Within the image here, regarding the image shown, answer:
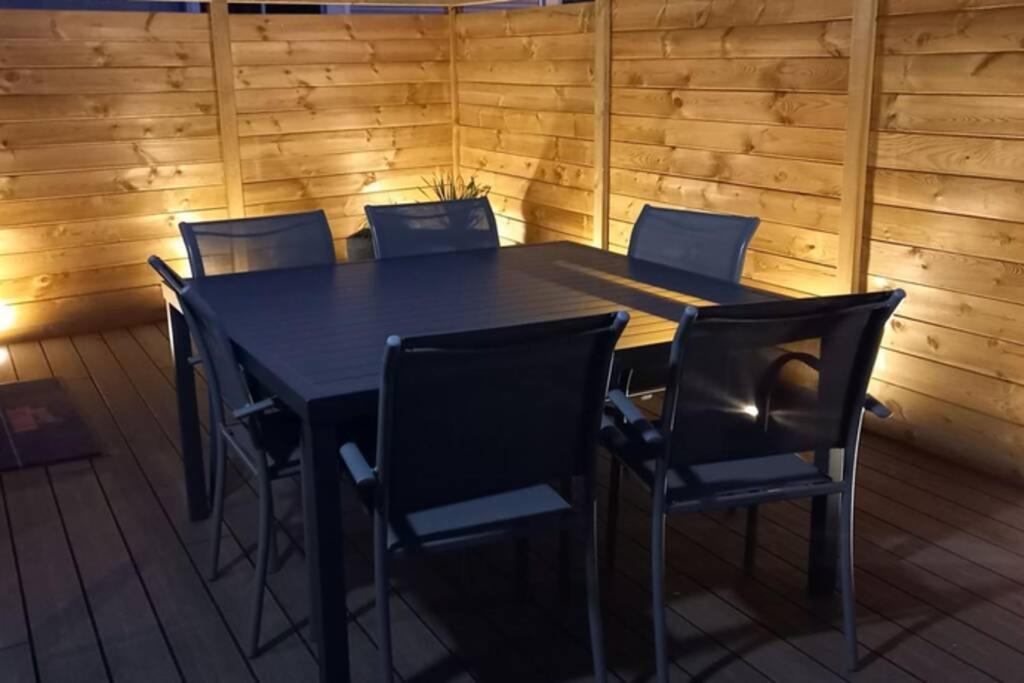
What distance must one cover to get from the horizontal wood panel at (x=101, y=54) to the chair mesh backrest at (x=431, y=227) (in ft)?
7.51

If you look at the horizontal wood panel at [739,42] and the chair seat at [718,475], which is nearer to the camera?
the chair seat at [718,475]

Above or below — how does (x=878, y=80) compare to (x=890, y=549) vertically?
above

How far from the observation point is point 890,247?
3783 mm

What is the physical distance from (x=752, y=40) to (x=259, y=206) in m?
3.04

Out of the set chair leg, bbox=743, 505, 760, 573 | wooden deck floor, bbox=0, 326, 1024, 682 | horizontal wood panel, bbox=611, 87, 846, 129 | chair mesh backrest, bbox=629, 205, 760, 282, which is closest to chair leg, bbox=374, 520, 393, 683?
wooden deck floor, bbox=0, 326, 1024, 682

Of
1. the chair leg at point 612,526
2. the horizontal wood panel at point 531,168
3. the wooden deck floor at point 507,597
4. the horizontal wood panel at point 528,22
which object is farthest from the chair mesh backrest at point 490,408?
the horizontal wood panel at point 528,22

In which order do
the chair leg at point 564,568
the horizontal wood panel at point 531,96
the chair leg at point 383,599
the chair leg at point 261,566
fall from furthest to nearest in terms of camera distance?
the horizontal wood panel at point 531,96, the chair leg at point 564,568, the chair leg at point 261,566, the chair leg at point 383,599

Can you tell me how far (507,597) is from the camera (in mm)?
2787

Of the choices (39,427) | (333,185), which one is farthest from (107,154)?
(39,427)

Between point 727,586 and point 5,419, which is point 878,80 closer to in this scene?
point 727,586

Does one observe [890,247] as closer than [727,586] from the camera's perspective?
No

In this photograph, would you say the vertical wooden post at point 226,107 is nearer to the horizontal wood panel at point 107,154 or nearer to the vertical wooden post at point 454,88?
the horizontal wood panel at point 107,154

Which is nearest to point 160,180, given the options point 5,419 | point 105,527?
point 5,419

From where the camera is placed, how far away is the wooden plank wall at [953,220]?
11.0ft
